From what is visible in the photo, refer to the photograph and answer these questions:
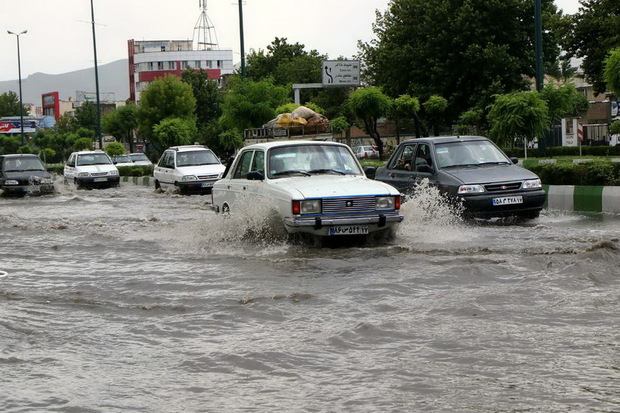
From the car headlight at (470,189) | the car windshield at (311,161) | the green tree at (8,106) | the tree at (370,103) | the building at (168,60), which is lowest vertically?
the car headlight at (470,189)

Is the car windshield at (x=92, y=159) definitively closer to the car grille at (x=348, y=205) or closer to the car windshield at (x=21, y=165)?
the car windshield at (x=21, y=165)

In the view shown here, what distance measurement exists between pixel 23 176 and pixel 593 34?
27002 mm

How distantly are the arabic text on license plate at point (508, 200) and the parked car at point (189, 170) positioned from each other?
13222 millimetres

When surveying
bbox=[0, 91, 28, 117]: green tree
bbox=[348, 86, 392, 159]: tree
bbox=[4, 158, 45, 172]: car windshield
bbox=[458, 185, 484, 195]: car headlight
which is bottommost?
bbox=[458, 185, 484, 195]: car headlight

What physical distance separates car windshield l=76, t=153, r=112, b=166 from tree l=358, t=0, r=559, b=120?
18.0 meters

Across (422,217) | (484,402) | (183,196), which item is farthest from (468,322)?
(183,196)

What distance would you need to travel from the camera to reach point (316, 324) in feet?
23.2

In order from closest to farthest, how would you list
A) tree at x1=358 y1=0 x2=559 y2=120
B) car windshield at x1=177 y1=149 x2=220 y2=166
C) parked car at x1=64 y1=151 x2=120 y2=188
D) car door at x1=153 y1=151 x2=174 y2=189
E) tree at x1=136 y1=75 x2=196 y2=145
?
car door at x1=153 y1=151 x2=174 y2=189 → car windshield at x1=177 y1=149 x2=220 y2=166 → parked car at x1=64 y1=151 x2=120 y2=188 → tree at x1=358 y1=0 x2=559 y2=120 → tree at x1=136 y1=75 x2=196 y2=145

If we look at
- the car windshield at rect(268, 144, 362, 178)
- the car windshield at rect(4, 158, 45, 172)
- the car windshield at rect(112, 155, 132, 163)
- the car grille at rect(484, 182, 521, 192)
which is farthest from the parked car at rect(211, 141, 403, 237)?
the car windshield at rect(112, 155, 132, 163)

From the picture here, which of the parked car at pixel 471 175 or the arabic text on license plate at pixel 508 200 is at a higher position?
the parked car at pixel 471 175

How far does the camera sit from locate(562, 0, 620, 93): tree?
41.8 meters

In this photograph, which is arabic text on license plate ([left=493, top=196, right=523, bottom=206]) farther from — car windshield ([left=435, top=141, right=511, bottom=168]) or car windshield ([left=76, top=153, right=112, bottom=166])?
car windshield ([left=76, top=153, right=112, bottom=166])

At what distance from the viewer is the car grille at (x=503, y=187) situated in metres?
14.3

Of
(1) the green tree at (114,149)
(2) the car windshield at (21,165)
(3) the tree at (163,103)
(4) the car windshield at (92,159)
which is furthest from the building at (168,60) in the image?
(2) the car windshield at (21,165)
